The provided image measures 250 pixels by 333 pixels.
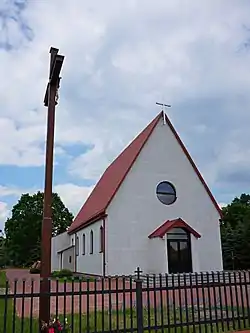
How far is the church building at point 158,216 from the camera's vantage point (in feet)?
72.9

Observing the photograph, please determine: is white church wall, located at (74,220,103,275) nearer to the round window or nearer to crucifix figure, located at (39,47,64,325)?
the round window

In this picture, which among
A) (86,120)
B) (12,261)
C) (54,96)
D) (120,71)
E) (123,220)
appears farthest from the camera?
(12,261)

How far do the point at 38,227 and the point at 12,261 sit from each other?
6268mm

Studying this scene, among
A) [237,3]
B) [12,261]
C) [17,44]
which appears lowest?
[12,261]

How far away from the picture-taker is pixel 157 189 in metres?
23.7

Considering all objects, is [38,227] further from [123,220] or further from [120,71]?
[120,71]

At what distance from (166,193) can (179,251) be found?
354 cm

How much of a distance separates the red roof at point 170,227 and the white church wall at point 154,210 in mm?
323

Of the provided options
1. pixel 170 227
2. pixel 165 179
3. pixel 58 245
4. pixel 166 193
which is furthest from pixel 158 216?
pixel 58 245

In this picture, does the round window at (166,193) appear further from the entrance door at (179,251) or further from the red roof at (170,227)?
the entrance door at (179,251)

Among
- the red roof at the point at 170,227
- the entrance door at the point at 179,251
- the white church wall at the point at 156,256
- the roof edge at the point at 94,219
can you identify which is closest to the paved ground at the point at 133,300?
the white church wall at the point at 156,256

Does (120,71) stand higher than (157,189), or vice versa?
(120,71)

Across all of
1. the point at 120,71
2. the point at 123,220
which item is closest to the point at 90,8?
the point at 120,71

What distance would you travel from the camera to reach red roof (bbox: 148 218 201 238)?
72.7 ft
